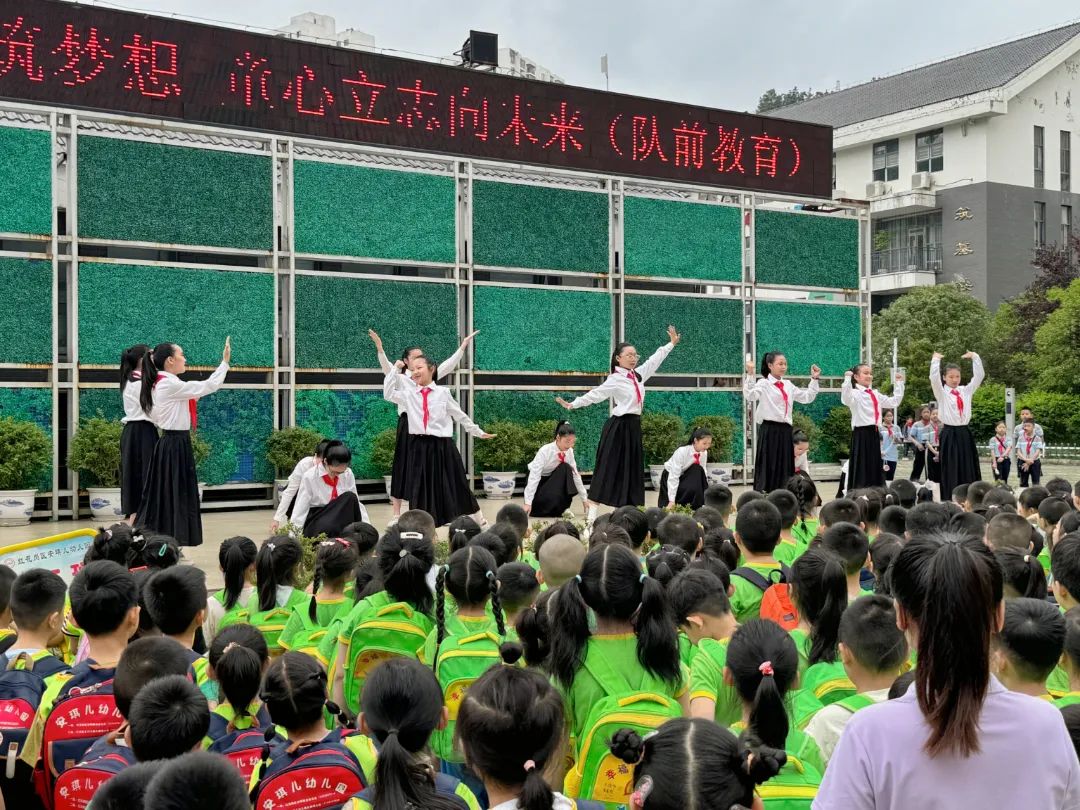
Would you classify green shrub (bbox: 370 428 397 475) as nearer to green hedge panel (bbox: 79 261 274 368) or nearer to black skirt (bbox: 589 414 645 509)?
green hedge panel (bbox: 79 261 274 368)

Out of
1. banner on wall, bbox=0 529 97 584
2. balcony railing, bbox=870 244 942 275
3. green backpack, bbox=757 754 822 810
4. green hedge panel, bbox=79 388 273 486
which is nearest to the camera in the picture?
green backpack, bbox=757 754 822 810

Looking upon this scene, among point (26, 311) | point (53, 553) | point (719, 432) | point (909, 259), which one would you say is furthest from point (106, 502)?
point (909, 259)

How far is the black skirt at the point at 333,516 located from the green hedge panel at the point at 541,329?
205 inches

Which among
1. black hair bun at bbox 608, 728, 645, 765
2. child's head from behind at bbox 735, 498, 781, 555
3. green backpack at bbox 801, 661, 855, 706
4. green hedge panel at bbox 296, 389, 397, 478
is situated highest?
green hedge panel at bbox 296, 389, 397, 478

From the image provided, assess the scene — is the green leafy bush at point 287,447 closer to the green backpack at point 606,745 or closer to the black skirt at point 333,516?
the black skirt at point 333,516

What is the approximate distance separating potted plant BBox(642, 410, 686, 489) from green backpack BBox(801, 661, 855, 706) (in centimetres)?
996

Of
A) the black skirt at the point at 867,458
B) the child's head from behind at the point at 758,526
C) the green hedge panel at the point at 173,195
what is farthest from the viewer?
the black skirt at the point at 867,458

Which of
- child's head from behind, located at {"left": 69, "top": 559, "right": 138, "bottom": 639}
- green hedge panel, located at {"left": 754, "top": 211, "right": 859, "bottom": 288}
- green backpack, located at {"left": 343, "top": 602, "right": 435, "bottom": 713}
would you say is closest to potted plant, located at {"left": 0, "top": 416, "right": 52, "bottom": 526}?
child's head from behind, located at {"left": 69, "top": 559, "right": 138, "bottom": 639}

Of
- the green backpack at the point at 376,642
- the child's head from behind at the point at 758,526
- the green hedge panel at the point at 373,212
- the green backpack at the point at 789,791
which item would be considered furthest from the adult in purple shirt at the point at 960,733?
the green hedge panel at the point at 373,212

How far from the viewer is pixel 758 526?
4.10m

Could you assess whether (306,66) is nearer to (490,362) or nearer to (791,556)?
(490,362)

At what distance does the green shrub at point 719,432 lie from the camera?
13461 millimetres

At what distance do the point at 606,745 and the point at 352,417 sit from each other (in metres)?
9.31

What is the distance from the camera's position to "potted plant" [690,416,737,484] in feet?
44.2
